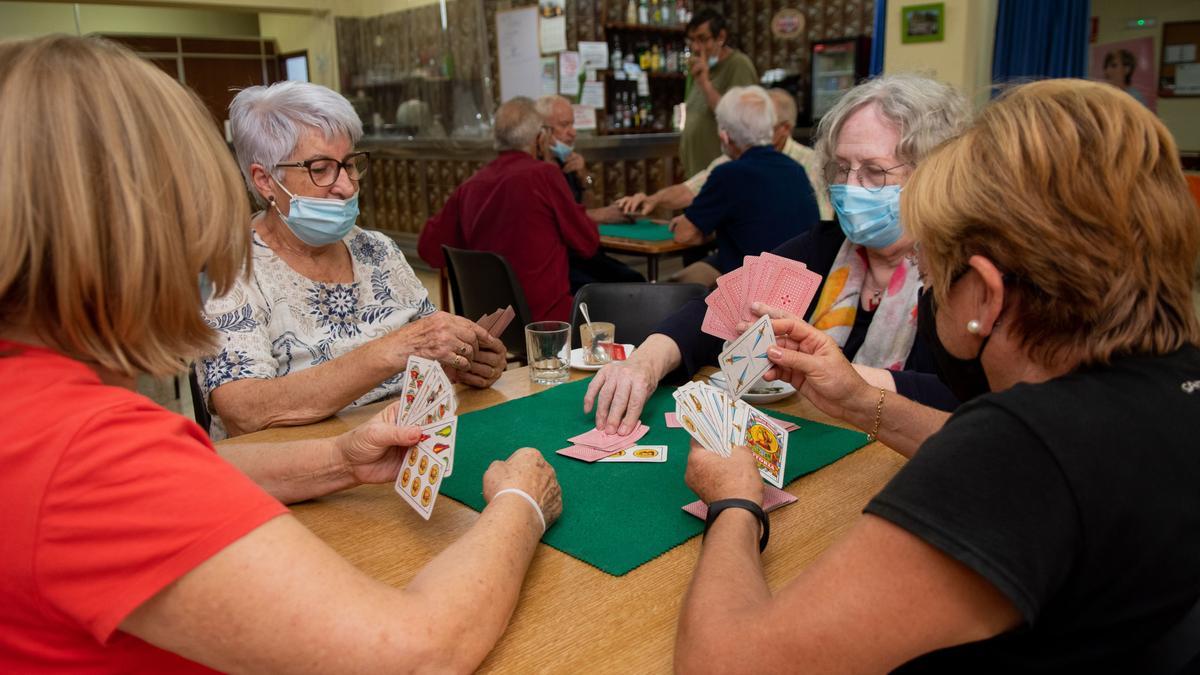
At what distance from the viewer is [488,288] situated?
3.87m

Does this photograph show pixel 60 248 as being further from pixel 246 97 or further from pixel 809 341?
pixel 246 97

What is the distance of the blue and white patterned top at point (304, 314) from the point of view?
6.69 feet

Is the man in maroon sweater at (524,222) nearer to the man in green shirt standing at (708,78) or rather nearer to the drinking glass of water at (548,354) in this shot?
the drinking glass of water at (548,354)

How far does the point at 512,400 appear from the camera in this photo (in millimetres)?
2102

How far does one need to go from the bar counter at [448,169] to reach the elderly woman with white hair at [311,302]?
207 inches

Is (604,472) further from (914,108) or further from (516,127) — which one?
(516,127)

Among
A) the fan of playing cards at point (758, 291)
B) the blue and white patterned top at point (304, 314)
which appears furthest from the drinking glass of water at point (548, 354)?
the fan of playing cards at point (758, 291)

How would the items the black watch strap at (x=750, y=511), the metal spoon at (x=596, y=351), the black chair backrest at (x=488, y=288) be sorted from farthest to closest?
1. the black chair backrest at (x=488, y=288)
2. the metal spoon at (x=596, y=351)
3. the black watch strap at (x=750, y=511)

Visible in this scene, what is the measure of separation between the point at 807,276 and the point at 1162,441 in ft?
3.04

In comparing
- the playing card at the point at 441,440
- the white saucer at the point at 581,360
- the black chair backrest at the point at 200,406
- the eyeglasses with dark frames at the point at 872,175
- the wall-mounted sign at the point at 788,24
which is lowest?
the black chair backrest at the point at 200,406

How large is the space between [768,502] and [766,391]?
25.0 inches

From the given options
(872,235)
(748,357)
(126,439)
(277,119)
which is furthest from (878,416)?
(277,119)

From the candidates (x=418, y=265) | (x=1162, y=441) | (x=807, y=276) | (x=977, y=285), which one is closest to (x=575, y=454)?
(x=807, y=276)

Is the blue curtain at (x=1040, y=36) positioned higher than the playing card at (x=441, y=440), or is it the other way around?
the blue curtain at (x=1040, y=36)
